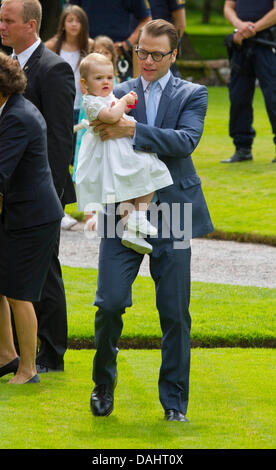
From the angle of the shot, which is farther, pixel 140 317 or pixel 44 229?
pixel 140 317

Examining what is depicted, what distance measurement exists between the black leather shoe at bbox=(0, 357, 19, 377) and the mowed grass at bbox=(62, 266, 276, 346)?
0.89 meters

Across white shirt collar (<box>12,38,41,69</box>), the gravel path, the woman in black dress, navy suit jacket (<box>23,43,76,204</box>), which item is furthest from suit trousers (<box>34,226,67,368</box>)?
the gravel path

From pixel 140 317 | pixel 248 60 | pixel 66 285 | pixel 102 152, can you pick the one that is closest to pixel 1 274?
pixel 102 152

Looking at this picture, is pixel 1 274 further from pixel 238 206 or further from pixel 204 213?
pixel 238 206

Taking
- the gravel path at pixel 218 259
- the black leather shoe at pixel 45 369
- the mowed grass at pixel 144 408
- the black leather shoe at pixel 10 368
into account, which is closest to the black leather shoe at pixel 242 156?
the gravel path at pixel 218 259

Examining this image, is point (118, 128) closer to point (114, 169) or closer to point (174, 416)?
point (114, 169)

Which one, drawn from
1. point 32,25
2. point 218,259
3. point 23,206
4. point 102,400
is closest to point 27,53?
point 32,25

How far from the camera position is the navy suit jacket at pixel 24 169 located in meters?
5.01

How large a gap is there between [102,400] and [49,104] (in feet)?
5.59

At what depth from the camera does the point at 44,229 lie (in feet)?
17.3

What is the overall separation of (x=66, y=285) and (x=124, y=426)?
10.2ft

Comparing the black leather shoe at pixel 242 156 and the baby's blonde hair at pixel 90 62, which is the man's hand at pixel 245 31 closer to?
the black leather shoe at pixel 242 156

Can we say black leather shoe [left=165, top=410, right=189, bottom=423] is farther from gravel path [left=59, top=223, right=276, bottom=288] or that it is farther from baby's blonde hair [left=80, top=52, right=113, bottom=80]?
gravel path [left=59, top=223, right=276, bottom=288]

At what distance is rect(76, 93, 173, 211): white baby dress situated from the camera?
15.1 ft
